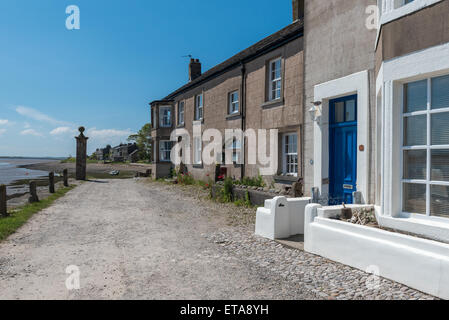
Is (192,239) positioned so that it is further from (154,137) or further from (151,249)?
(154,137)

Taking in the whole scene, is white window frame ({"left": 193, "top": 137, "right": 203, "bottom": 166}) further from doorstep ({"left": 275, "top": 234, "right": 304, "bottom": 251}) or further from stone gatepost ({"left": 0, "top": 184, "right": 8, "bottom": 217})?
doorstep ({"left": 275, "top": 234, "right": 304, "bottom": 251})

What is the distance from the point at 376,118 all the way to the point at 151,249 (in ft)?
17.6

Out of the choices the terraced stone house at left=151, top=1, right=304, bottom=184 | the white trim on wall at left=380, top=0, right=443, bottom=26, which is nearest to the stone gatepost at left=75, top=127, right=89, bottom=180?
the terraced stone house at left=151, top=1, right=304, bottom=184

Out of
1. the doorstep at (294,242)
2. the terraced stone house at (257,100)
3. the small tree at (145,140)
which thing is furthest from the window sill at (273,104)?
the small tree at (145,140)

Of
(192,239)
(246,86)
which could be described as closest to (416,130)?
(192,239)

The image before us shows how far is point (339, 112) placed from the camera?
26.2ft

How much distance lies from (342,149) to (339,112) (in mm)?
966

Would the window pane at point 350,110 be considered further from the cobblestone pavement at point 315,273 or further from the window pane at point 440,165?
the cobblestone pavement at point 315,273

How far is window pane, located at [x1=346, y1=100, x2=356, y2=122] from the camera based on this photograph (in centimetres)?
755

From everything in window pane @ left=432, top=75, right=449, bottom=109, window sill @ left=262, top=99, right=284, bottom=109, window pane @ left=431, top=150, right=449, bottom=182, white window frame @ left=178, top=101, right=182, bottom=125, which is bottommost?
window pane @ left=431, top=150, right=449, bottom=182

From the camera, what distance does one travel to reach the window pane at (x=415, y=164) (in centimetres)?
491

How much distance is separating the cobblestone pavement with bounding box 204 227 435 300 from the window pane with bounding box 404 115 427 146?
2210mm

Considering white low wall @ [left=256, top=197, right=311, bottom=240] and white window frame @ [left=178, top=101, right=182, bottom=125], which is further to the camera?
white window frame @ [left=178, top=101, right=182, bottom=125]

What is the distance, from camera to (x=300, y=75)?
406 inches
